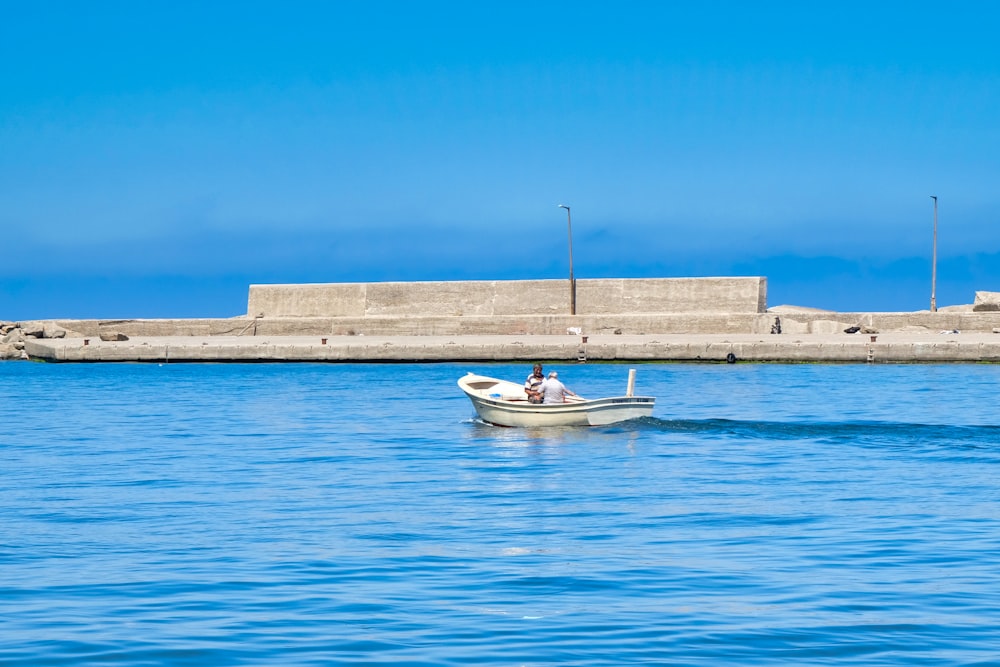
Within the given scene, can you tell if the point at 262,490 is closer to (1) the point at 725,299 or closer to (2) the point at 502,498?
(2) the point at 502,498

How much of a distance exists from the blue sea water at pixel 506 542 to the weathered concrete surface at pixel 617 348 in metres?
15.5

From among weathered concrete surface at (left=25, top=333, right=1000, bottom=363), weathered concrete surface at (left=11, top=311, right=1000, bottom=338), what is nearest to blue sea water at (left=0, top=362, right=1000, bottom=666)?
weathered concrete surface at (left=25, top=333, right=1000, bottom=363)

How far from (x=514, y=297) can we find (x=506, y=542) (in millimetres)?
33478

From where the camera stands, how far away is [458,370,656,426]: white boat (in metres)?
20.5

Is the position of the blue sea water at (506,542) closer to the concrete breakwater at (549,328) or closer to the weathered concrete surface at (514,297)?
the concrete breakwater at (549,328)

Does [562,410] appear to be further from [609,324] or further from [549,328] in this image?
[549,328]

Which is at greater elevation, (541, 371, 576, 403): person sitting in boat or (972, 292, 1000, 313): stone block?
(972, 292, 1000, 313): stone block

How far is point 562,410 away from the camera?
67.1ft

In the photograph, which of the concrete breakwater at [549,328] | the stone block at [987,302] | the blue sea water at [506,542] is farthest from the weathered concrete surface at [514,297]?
the blue sea water at [506,542]

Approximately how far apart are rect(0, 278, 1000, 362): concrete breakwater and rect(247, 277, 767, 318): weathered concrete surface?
3 cm

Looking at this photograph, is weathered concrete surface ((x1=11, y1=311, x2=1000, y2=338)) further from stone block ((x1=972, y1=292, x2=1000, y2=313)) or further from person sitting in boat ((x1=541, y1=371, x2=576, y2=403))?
person sitting in boat ((x1=541, y1=371, x2=576, y2=403))

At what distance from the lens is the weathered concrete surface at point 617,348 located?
38.4 metres

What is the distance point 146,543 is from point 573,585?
3.87m

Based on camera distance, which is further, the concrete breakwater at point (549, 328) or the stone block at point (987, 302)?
the stone block at point (987, 302)
